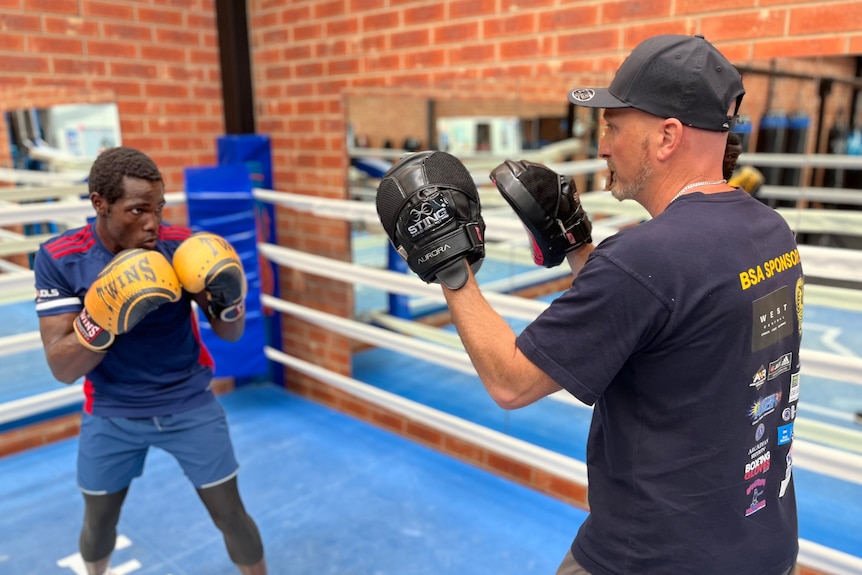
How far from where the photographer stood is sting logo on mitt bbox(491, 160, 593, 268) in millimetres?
1243

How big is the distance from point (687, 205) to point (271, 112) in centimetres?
289

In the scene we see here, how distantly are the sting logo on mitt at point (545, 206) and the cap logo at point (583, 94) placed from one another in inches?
7.1

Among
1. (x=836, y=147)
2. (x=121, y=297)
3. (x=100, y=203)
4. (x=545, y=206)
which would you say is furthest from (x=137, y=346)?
(x=836, y=147)

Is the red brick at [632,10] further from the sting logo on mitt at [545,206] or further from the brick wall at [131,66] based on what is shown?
the brick wall at [131,66]

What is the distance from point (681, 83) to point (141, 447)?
1.57 metres

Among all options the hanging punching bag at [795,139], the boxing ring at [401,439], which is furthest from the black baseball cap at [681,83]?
the hanging punching bag at [795,139]

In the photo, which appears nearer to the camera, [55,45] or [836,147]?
[55,45]

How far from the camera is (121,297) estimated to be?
4.93 feet

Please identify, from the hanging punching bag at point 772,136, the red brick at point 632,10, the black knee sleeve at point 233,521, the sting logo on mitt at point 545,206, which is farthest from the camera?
the hanging punching bag at point 772,136

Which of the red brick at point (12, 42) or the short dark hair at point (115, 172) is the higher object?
the red brick at point (12, 42)

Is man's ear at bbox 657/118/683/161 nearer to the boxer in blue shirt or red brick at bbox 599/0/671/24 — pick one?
the boxer in blue shirt

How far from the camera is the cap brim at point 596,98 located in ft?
3.30

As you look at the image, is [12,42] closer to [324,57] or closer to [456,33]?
[324,57]

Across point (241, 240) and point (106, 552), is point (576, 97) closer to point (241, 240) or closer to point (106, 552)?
point (106, 552)
